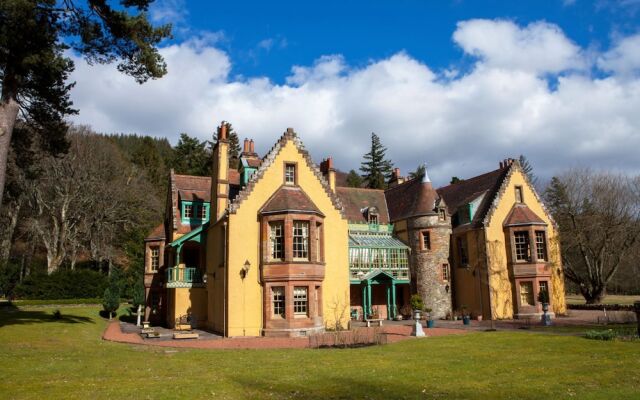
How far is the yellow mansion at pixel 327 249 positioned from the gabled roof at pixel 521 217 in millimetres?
90

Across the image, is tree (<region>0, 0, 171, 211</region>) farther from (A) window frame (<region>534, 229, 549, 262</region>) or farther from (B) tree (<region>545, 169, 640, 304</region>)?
(B) tree (<region>545, 169, 640, 304</region>)

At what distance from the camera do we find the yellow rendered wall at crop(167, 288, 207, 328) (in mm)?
28406

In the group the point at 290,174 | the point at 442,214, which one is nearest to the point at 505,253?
the point at 442,214

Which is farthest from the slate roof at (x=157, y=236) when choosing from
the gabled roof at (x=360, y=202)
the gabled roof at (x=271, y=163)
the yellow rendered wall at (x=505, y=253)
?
the yellow rendered wall at (x=505, y=253)

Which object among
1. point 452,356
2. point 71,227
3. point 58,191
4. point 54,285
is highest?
point 58,191

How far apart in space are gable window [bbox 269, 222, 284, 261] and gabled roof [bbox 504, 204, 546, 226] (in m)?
16.8

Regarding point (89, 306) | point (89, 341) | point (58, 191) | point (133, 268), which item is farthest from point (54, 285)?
point (89, 341)

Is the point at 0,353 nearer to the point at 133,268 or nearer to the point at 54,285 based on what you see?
the point at 54,285

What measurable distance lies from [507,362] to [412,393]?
17.7 feet

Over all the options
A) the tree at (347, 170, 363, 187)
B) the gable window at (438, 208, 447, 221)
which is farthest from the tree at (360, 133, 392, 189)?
the gable window at (438, 208, 447, 221)

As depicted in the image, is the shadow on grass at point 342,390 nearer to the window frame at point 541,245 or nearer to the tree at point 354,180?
the window frame at point 541,245

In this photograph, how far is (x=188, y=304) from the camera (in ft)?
94.2

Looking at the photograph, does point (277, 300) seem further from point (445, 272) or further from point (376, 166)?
point (376, 166)

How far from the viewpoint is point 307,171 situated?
2719cm
